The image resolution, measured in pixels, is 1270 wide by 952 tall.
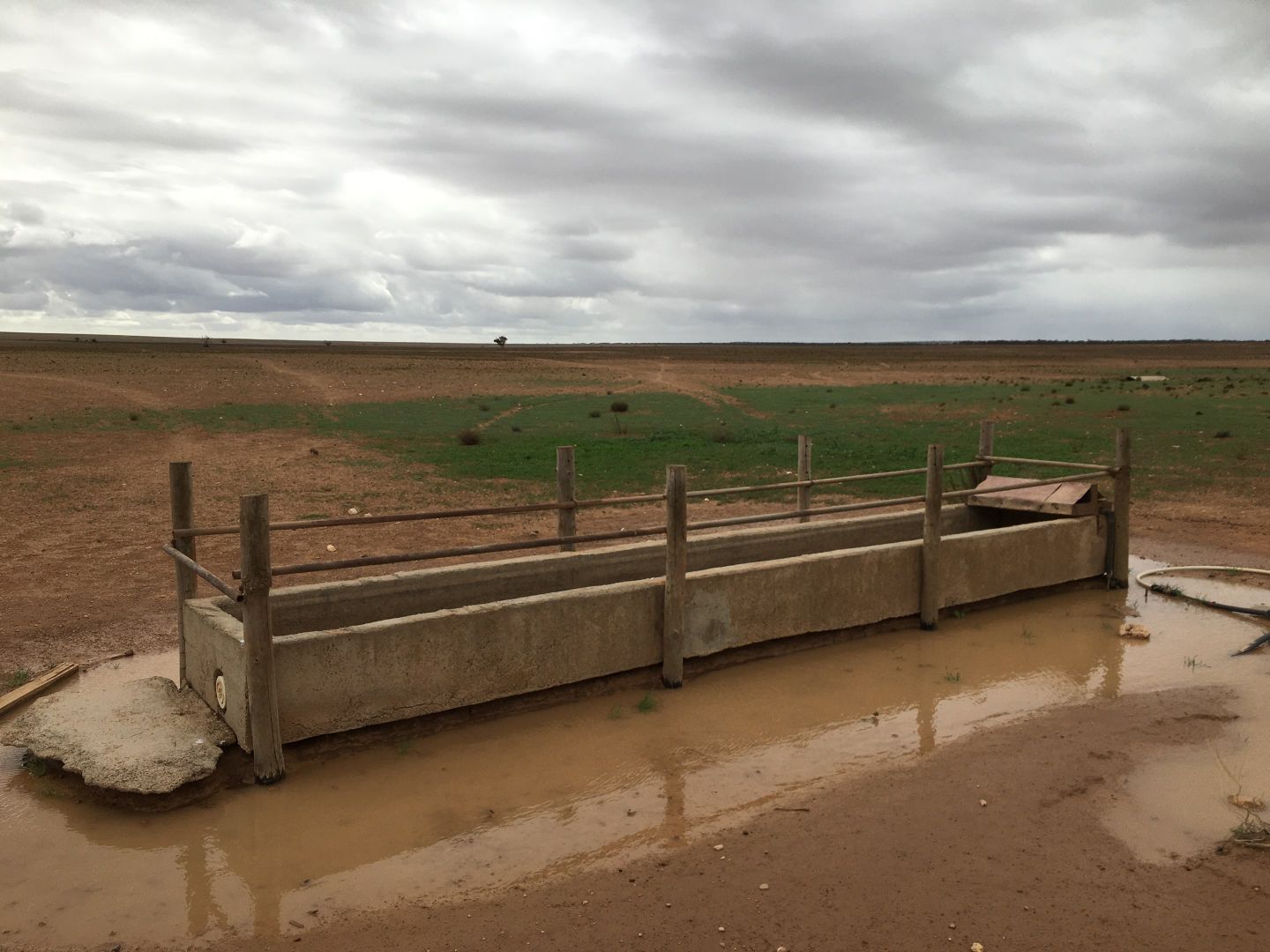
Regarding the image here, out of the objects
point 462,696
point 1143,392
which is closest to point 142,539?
point 462,696

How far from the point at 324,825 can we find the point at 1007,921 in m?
3.45

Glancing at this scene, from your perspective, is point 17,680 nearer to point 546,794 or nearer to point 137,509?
point 546,794

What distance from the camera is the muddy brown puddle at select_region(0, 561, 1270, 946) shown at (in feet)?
15.2

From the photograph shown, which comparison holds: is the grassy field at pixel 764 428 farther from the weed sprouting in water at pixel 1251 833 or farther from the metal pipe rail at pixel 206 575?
the weed sprouting in water at pixel 1251 833

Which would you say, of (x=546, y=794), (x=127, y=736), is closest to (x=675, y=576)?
(x=546, y=794)

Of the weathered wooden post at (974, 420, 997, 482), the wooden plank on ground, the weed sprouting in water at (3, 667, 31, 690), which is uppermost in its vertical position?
the weathered wooden post at (974, 420, 997, 482)

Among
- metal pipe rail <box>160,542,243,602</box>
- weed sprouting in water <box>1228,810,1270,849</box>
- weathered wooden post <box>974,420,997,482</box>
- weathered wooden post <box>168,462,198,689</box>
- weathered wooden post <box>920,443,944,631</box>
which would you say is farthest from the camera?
weathered wooden post <box>974,420,997,482</box>

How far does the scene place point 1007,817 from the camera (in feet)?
17.2

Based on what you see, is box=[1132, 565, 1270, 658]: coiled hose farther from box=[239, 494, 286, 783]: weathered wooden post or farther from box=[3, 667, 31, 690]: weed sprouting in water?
box=[3, 667, 31, 690]: weed sprouting in water

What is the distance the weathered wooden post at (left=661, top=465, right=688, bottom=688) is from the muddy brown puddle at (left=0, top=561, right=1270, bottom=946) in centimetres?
30

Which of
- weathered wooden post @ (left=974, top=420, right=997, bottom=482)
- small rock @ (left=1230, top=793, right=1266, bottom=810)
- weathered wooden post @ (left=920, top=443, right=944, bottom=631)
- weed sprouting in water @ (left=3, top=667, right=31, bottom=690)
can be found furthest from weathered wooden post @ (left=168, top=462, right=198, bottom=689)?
weathered wooden post @ (left=974, top=420, right=997, bottom=482)

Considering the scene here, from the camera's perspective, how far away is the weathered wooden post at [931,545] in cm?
857

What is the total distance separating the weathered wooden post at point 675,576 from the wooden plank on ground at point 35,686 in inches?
177

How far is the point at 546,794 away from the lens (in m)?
5.63
